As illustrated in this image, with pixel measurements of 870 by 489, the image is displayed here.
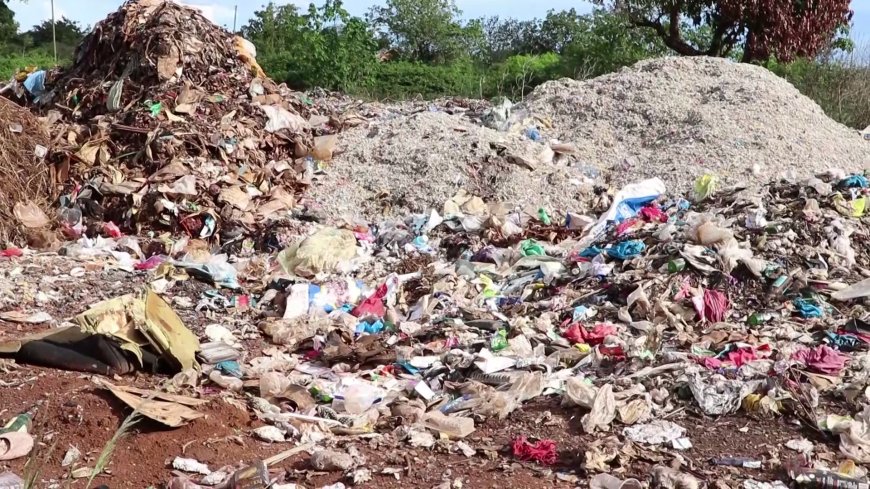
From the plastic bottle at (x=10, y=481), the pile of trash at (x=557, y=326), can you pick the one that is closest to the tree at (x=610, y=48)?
the pile of trash at (x=557, y=326)

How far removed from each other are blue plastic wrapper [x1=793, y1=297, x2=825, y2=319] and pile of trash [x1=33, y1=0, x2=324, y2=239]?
401 centimetres

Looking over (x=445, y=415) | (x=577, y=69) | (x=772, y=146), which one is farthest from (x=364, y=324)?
(x=577, y=69)

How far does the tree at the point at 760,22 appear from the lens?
36.6 feet

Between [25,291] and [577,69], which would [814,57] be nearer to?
[577,69]

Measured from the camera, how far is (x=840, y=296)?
188 inches

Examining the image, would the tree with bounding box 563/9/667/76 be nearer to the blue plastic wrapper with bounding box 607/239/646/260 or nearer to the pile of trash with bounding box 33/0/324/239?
the pile of trash with bounding box 33/0/324/239

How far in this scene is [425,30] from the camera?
1878 centimetres

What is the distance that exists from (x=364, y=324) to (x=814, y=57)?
9.48 metres

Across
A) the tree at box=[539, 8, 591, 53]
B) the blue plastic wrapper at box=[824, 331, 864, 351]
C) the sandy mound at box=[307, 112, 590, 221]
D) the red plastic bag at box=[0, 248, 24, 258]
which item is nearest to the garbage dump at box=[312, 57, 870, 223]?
the sandy mound at box=[307, 112, 590, 221]

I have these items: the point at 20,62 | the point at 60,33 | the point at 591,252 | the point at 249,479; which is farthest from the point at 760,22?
the point at 60,33

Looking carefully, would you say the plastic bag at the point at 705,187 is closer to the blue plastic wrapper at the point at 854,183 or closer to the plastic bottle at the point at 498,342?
the blue plastic wrapper at the point at 854,183

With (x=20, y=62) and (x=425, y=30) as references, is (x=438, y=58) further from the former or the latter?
(x=20, y=62)

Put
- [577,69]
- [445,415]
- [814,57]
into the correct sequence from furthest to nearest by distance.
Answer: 1. [577,69]
2. [814,57]
3. [445,415]

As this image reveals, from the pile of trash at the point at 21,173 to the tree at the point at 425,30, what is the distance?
1210 centimetres
